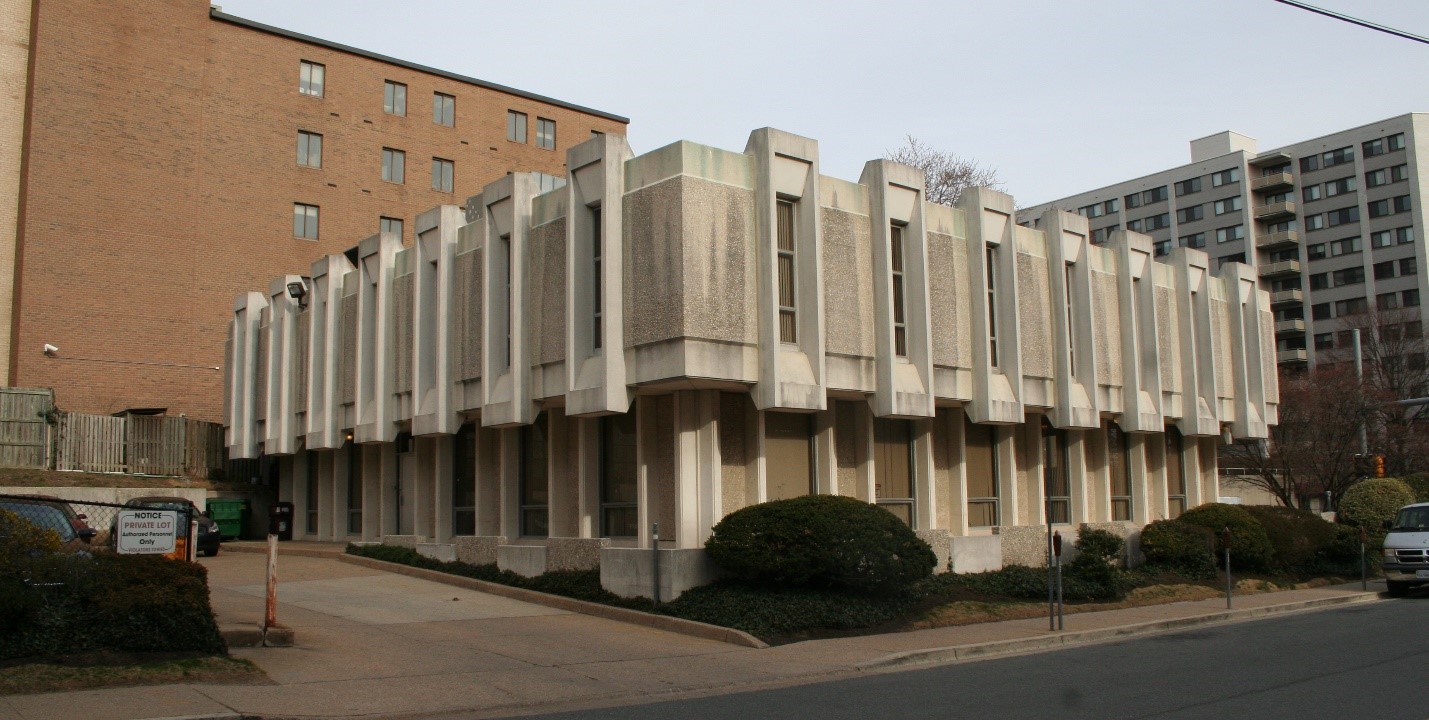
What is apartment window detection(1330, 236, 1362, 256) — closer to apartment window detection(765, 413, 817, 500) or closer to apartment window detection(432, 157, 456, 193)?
apartment window detection(432, 157, 456, 193)

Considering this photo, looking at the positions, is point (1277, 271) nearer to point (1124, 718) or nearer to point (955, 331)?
point (955, 331)

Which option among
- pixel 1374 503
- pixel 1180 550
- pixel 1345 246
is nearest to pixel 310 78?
pixel 1180 550

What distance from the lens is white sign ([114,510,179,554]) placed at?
1270 centimetres

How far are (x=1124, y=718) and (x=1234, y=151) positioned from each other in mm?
98577

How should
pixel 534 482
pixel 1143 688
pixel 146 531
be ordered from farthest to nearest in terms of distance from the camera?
pixel 534 482 < pixel 146 531 < pixel 1143 688

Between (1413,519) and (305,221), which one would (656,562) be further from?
(305,221)

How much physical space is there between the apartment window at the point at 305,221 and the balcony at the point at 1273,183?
3101 inches

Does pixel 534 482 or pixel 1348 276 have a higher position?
pixel 1348 276

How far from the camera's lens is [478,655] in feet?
46.5

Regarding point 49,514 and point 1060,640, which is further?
point 1060,640

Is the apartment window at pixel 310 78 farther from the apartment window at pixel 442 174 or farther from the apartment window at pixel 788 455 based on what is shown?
the apartment window at pixel 788 455

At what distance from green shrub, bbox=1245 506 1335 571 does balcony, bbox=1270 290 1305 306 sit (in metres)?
71.8

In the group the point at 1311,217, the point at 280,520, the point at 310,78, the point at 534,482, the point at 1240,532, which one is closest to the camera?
the point at 280,520

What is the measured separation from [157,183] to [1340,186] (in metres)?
86.4
